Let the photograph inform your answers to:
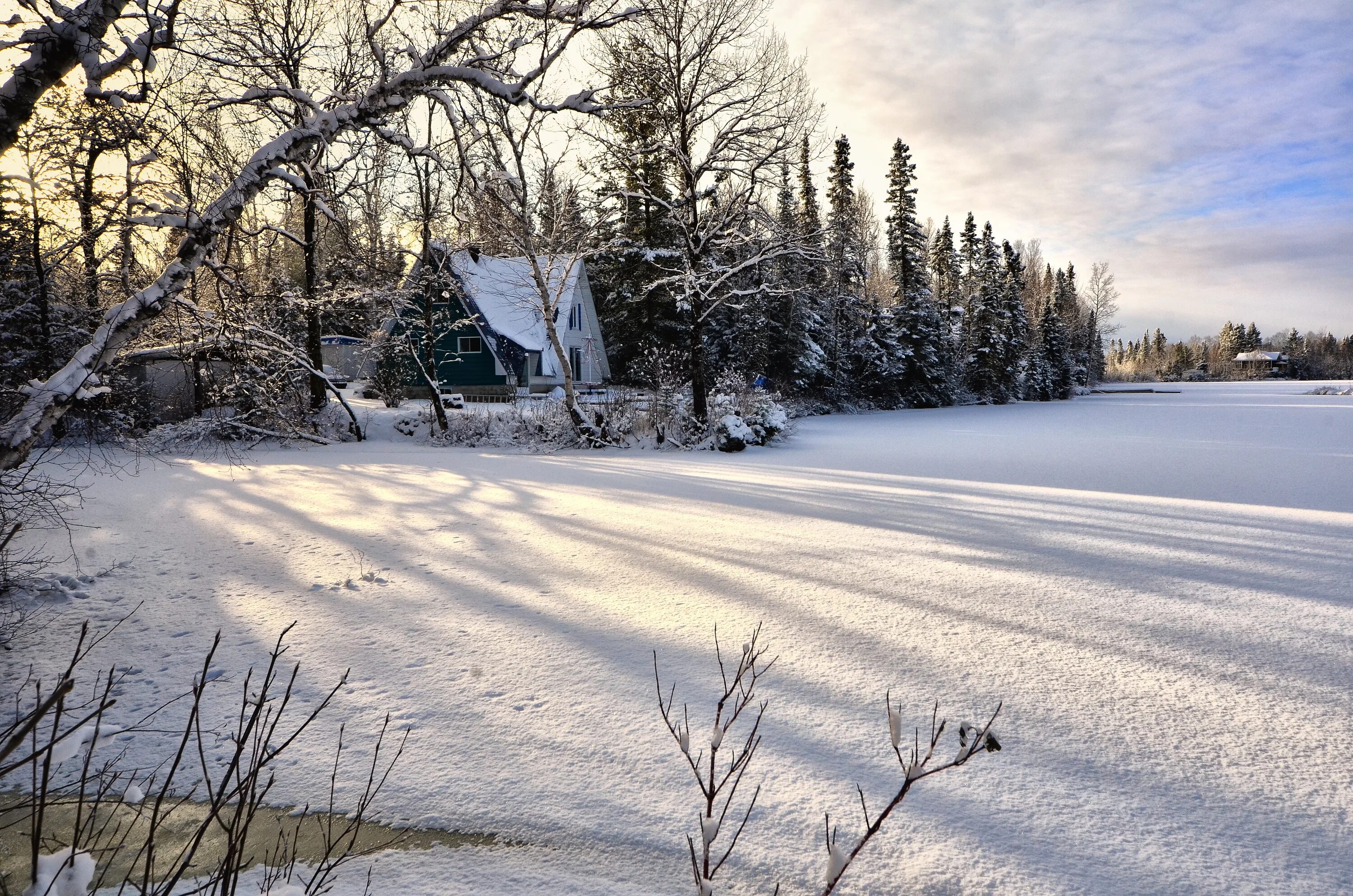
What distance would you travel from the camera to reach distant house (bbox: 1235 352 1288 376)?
3300 inches

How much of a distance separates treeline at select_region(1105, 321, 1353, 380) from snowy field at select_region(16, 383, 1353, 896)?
87563 millimetres

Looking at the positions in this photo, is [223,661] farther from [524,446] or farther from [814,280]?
[814,280]

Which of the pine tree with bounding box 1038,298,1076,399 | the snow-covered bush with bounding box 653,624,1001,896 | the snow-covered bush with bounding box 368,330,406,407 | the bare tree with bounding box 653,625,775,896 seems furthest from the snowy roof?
the pine tree with bounding box 1038,298,1076,399

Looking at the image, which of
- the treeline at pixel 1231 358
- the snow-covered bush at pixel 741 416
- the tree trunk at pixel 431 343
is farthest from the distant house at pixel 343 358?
the treeline at pixel 1231 358

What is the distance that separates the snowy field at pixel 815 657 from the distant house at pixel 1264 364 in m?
99.3

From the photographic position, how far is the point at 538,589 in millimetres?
5293

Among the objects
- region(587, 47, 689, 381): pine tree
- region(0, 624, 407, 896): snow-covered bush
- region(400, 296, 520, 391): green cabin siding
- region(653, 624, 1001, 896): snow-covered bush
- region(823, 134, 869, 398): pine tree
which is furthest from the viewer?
region(823, 134, 869, 398): pine tree

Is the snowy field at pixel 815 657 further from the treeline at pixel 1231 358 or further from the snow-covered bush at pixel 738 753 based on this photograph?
the treeline at pixel 1231 358

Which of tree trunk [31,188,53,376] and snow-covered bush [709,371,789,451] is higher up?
tree trunk [31,188,53,376]

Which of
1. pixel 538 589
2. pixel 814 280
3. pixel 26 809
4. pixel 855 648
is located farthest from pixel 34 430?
pixel 814 280

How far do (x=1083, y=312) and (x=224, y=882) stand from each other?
83.1m

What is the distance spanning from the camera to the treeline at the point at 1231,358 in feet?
275

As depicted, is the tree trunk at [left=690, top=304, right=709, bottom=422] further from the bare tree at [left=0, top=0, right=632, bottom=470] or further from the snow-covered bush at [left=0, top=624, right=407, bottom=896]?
the snow-covered bush at [left=0, top=624, right=407, bottom=896]

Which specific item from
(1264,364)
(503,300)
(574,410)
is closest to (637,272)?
(503,300)
